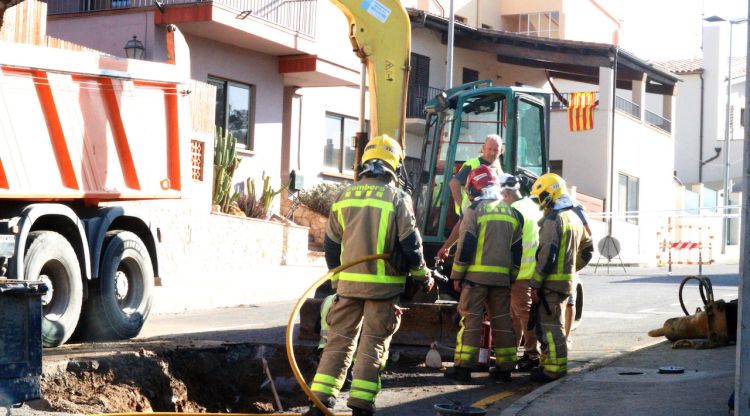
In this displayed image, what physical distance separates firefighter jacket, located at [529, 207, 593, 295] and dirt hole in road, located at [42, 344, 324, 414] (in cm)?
245

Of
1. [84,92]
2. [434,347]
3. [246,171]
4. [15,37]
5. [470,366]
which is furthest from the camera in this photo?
[246,171]

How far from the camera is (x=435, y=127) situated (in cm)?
1202

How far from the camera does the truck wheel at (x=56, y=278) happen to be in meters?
10.4

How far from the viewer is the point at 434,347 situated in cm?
1032

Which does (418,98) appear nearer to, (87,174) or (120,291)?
(120,291)

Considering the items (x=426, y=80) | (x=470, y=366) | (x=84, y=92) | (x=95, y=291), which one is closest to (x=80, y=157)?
(x=84, y=92)

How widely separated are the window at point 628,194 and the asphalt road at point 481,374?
53.5 feet

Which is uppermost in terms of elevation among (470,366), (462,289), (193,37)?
(193,37)

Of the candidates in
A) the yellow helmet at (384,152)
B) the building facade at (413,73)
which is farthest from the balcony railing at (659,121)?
the yellow helmet at (384,152)

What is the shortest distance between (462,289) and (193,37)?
1457 cm

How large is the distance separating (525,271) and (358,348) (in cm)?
291

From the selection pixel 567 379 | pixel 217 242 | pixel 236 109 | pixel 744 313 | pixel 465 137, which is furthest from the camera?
pixel 236 109

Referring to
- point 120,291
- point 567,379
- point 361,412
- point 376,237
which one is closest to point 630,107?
point 120,291

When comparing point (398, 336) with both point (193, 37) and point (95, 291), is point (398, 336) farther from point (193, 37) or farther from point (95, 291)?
point (193, 37)
